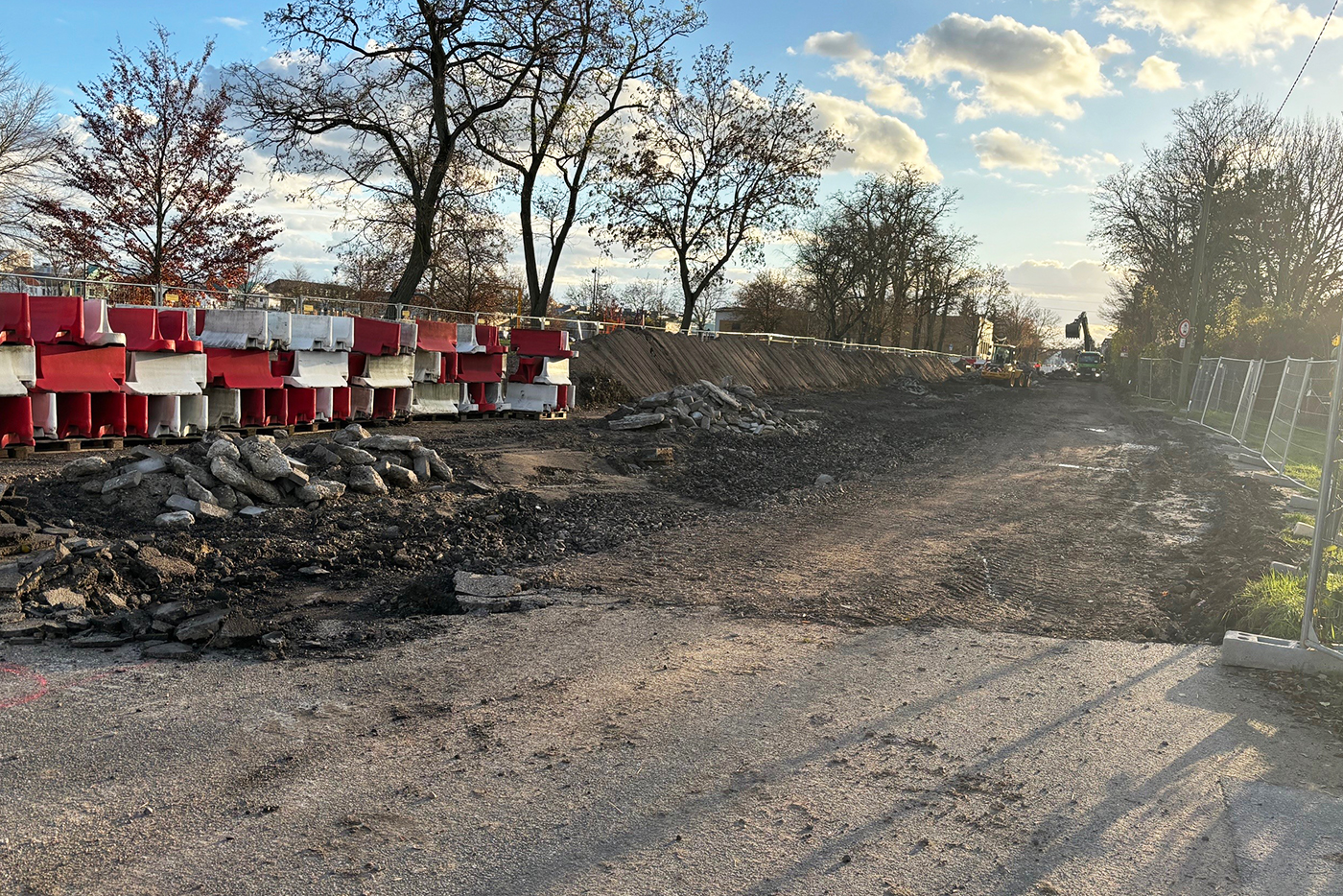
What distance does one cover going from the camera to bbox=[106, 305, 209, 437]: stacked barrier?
1111 centimetres

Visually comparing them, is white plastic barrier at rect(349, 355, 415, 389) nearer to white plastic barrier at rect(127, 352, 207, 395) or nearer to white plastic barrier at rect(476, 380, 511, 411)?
white plastic barrier at rect(476, 380, 511, 411)

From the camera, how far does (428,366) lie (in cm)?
1652

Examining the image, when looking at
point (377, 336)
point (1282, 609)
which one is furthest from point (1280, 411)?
point (377, 336)

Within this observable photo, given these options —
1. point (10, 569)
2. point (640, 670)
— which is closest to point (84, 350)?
point (10, 569)

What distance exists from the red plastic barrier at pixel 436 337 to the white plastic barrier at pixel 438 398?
72 centimetres

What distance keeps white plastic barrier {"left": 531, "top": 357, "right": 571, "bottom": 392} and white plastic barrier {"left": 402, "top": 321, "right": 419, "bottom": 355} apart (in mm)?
3309

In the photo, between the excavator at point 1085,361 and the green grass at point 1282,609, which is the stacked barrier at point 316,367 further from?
the excavator at point 1085,361

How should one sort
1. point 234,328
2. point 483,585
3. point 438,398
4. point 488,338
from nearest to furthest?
point 483,585 → point 234,328 → point 438,398 → point 488,338

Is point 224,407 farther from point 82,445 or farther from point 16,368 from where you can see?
point 16,368

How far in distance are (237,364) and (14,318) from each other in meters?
3.08

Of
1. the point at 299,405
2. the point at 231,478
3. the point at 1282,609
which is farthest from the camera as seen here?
the point at 299,405

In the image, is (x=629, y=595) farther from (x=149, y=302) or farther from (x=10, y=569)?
(x=149, y=302)

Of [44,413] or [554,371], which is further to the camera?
[554,371]

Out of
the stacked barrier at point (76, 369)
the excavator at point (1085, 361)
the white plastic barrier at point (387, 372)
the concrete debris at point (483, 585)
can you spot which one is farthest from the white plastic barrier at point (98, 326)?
the excavator at point (1085, 361)
